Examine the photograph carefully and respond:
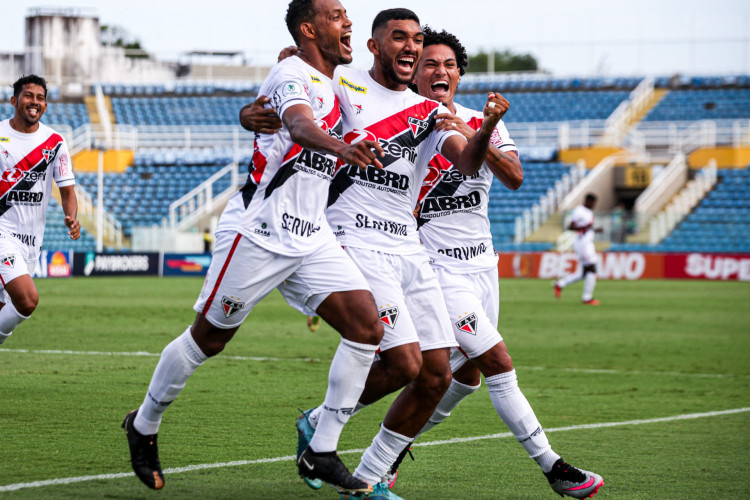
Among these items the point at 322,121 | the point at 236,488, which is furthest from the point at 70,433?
the point at 322,121

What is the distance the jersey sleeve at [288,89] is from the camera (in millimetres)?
4852

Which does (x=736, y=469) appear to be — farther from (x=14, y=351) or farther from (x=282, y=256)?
(x=14, y=351)

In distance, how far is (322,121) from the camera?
514 centimetres

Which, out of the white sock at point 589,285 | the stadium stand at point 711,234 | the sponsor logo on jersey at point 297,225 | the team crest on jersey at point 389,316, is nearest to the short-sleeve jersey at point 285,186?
the sponsor logo on jersey at point 297,225

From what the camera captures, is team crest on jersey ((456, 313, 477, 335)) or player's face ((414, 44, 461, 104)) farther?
player's face ((414, 44, 461, 104))

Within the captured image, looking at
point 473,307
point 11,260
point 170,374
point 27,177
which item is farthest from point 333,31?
point 27,177

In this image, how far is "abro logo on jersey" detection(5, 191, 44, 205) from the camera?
337 inches

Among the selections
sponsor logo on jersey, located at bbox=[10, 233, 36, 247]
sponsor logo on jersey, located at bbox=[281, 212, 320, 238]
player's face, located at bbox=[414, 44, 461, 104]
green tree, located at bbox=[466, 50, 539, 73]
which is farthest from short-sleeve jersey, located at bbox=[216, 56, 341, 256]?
green tree, located at bbox=[466, 50, 539, 73]

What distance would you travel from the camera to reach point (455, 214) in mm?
6102

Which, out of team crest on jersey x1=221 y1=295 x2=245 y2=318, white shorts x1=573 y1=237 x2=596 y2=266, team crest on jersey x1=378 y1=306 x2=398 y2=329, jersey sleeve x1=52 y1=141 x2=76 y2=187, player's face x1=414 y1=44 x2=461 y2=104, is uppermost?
player's face x1=414 y1=44 x2=461 y2=104

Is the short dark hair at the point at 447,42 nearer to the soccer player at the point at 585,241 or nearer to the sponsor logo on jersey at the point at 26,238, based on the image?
the sponsor logo on jersey at the point at 26,238

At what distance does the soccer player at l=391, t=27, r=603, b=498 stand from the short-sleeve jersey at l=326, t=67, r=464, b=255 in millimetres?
326

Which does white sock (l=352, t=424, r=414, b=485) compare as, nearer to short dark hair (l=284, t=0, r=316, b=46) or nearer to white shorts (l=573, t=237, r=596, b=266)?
short dark hair (l=284, t=0, r=316, b=46)

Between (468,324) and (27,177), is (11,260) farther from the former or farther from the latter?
(468,324)
